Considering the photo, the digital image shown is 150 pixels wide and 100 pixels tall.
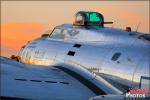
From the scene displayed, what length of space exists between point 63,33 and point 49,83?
995cm

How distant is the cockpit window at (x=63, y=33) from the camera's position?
29084 millimetres

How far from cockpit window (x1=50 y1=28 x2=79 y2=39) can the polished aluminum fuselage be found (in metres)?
0.17

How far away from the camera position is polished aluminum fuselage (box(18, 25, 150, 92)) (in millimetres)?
22203

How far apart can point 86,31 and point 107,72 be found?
501 centimetres

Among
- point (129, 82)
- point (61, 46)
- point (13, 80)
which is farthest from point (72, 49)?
point (13, 80)

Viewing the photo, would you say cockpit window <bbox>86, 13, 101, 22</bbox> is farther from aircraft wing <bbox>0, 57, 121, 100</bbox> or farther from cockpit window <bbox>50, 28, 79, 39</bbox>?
aircraft wing <bbox>0, 57, 121, 100</bbox>

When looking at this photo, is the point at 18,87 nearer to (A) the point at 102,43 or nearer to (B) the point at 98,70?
(B) the point at 98,70

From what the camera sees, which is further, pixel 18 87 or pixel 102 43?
pixel 102 43

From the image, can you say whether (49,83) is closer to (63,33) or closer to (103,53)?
(103,53)

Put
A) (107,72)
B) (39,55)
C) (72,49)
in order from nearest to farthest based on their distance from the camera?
(107,72) → (72,49) → (39,55)

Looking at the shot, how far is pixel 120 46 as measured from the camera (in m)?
24.1

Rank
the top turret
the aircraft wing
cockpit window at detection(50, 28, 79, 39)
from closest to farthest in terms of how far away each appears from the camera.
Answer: the aircraft wing < cockpit window at detection(50, 28, 79, 39) < the top turret

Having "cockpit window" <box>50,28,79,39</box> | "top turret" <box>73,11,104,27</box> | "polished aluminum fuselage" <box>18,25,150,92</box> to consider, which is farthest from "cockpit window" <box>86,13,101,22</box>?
"cockpit window" <box>50,28,79,39</box>

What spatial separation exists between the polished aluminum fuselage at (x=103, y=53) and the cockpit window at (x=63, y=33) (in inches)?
6.6
